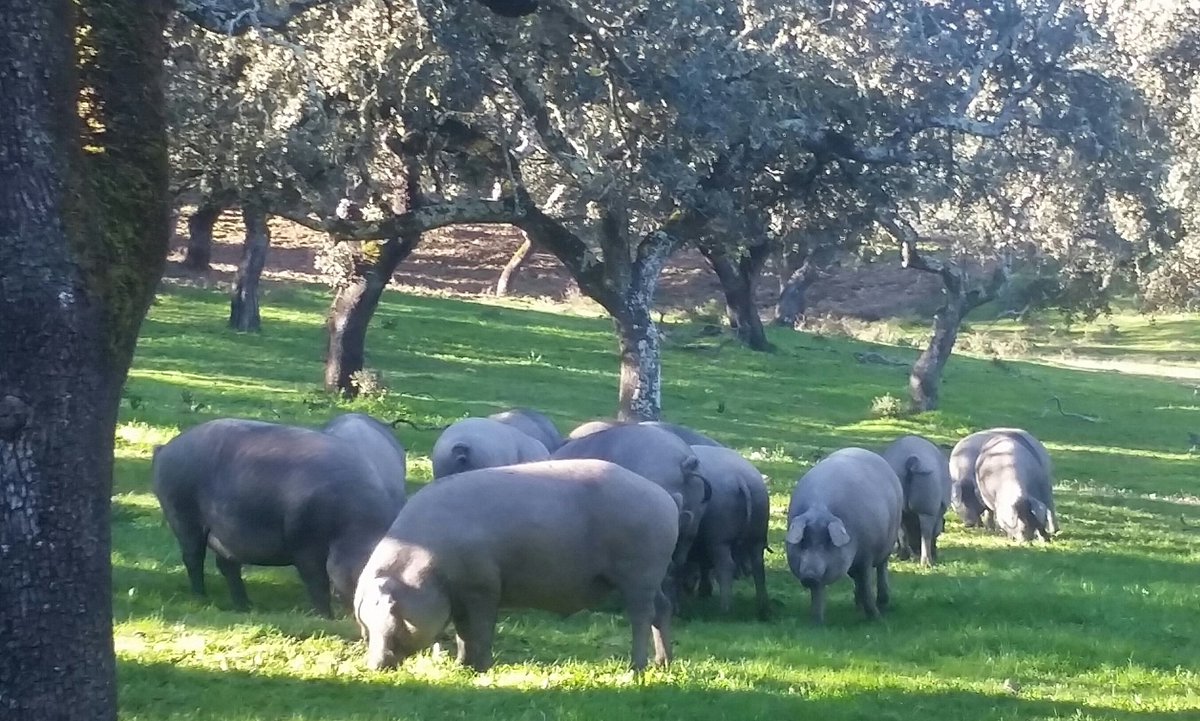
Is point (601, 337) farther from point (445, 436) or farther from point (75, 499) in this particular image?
point (75, 499)

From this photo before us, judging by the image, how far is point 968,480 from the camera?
18828 millimetres

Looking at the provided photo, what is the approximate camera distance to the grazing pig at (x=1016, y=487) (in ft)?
56.0

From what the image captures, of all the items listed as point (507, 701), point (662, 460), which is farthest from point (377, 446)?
point (507, 701)

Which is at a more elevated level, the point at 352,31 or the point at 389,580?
the point at 352,31

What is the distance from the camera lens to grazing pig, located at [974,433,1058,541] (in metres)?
17.1

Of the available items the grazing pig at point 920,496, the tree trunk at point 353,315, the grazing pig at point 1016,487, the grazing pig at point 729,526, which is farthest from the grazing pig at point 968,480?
the tree trunk at point 353,315

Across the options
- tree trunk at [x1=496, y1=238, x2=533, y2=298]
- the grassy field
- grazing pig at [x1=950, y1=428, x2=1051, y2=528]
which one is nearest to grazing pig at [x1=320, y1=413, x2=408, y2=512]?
the grassy field

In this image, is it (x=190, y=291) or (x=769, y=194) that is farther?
(x=190, y=291)

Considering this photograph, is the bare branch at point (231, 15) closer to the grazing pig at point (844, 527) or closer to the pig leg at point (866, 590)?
the grazing pig at point (844, 527)

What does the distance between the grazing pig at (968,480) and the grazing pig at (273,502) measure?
389 inches

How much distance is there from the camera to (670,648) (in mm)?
9727

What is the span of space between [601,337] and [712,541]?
23.1 m

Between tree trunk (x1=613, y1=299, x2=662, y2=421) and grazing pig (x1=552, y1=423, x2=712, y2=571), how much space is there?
726 centimetres

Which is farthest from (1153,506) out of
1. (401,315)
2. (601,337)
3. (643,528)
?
(401,315)
